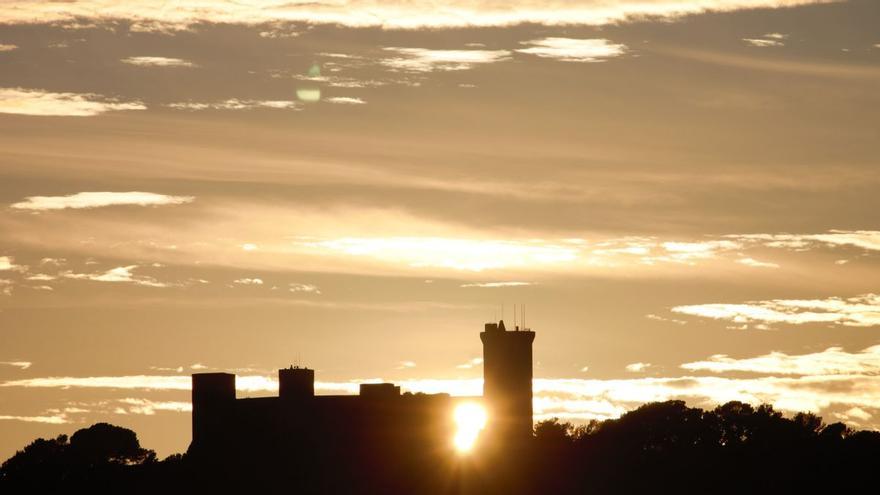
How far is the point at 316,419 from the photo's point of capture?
143625mm

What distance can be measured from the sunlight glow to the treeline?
1.23 m

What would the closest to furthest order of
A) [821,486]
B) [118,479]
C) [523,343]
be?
[821,486], [118,479], [523,343]

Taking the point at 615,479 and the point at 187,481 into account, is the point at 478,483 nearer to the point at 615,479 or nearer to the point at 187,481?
the point at 615,479

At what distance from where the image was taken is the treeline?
138750 millimetres

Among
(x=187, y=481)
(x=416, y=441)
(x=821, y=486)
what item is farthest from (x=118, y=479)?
(x=821, y=486)

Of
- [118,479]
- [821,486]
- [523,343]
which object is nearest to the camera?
[821,486]

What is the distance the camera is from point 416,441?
145 meters

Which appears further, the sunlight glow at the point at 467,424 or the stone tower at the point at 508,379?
the stone tower at the point at 508,379

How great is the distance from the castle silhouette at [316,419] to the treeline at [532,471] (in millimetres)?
781

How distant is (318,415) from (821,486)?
35419 millimetres

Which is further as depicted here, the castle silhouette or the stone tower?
the stone tower

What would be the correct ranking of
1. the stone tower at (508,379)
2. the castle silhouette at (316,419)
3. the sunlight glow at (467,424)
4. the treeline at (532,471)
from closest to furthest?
the treeline at (532,471), the castle silhouette at (316,419), the sunlight glow at (467,424), the stone tower at (508,379)

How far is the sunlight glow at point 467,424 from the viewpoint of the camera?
478 ft

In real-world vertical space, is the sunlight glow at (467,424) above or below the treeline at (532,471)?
above
